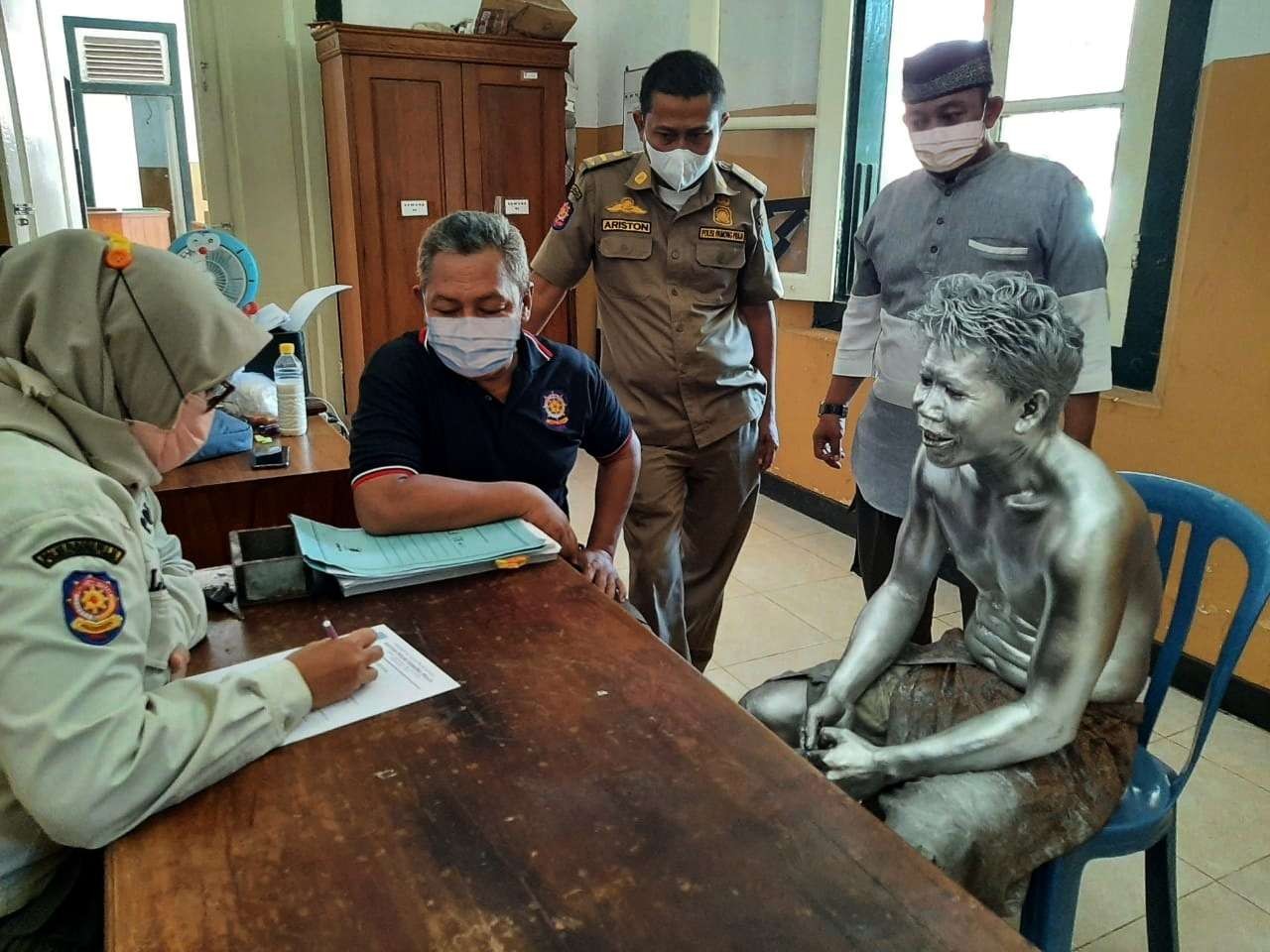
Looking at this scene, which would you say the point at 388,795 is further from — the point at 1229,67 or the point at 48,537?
the point at 1229,67

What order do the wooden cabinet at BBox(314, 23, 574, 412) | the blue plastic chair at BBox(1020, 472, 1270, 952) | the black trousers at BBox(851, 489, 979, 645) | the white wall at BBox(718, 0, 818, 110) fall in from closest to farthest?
the blue plastic chair at BBox(1020, 472, 1270, 952)
the black trousers at BBox(851, 489, 979, 645)
the white wall at BBox(718, 0, 818, 110)
the wooden cabinet at BBox(314, 23, 574, 412)

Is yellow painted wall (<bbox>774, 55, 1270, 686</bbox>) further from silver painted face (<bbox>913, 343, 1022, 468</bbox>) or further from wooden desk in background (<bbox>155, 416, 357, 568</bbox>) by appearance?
wooden desk in background (<bbox>155, 416, 357, 568</bbox>)

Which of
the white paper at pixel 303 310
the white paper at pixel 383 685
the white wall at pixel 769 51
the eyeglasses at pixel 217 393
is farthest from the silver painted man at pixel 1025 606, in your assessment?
the white wall at pixel 769 51

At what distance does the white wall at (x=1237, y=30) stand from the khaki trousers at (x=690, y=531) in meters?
1.37

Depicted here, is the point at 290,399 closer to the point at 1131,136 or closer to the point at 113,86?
the point at 1131,136

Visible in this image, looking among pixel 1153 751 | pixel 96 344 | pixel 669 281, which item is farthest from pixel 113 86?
pixel 1153 751

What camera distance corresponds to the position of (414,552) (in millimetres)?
1400

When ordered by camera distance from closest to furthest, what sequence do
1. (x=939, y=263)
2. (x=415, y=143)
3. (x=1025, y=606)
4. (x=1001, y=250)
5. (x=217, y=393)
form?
(x=217, y=393)
(x=1025, y=606)
(x=1001, y=250)
(x=939, y=263)
(x=415, y=143)

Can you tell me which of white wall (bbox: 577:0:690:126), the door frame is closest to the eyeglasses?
white wall (bbox: 577:0:690:126)

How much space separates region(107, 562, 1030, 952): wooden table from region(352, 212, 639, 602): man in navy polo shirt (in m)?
0.47

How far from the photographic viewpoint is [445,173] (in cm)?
460

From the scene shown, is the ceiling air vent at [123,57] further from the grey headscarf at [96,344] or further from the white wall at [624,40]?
the grey headscarf at [96,344]

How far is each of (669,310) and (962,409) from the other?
1249 millimetres

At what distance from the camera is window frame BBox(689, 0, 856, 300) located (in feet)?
10.2
